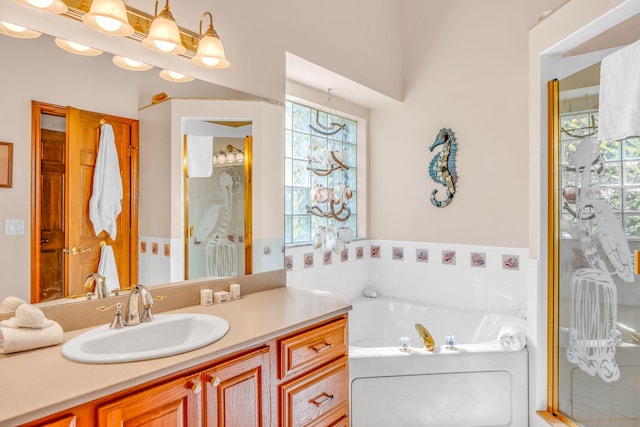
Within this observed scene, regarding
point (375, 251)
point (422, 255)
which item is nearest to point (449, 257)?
point (422, 255)

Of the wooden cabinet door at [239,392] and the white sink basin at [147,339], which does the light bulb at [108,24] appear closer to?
the white sink basin at [147,339]

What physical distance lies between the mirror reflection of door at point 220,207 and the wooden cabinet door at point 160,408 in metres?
0.73

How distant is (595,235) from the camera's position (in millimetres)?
1869

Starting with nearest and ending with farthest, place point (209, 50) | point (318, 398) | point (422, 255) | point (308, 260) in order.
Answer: point (318, 398), point (209, 50), point (308, 260), point (422, 255)

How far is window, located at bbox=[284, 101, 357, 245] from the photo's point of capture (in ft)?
9.91

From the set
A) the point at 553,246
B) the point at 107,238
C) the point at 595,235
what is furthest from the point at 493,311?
the point at 107,238

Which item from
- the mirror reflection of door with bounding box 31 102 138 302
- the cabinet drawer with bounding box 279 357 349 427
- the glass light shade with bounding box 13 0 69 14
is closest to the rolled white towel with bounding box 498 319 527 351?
the cabinet drawer with bounding box 279 357 349 427

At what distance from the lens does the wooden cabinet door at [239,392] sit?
1.19 m

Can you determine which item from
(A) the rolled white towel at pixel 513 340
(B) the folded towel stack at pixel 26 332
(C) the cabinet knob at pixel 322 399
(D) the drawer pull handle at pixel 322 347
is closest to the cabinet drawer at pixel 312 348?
(D) the drawer pull handle at pixel 322 347

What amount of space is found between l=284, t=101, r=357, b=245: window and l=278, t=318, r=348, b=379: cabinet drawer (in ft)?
4.31

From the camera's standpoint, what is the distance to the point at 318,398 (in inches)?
62.4

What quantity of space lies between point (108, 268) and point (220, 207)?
1.95ft

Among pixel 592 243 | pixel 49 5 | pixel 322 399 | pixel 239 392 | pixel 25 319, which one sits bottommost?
pixel 322 399

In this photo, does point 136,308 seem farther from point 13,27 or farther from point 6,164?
point 13,27
